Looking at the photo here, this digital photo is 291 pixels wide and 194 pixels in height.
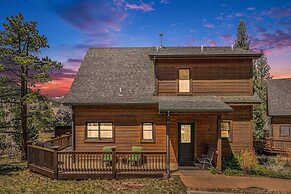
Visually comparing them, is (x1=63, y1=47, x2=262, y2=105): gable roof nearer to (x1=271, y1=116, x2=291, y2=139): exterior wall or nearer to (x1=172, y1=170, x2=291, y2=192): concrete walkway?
(x1=172, y1=170, x2=291, y2=192): concrete walkway

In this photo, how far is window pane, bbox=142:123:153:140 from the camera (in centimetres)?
1685

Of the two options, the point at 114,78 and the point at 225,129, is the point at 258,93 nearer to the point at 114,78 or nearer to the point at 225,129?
the point at 225,129

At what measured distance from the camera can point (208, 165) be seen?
50.9ft

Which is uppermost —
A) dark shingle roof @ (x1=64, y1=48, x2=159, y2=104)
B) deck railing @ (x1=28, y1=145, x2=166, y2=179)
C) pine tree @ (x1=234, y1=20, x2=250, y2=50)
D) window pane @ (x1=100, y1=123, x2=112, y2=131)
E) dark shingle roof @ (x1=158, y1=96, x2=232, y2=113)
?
pine tree @ (x1=234, y1=20, x2=250, y2=50)

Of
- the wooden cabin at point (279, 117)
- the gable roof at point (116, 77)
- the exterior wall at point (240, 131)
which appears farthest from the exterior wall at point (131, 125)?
the wooden cabin at point (279, 117)

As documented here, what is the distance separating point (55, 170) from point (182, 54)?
33.9 feet

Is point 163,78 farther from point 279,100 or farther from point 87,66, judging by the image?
point 279,100

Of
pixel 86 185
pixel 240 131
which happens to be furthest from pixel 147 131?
pixel 240 131

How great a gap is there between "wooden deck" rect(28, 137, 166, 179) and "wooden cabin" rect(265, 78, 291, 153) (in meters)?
12.5

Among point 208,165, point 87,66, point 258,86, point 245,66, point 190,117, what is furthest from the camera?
point 258,86

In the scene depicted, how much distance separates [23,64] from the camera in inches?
712

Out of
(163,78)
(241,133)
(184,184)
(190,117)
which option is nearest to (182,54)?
(163,78)

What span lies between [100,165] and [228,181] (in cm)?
675

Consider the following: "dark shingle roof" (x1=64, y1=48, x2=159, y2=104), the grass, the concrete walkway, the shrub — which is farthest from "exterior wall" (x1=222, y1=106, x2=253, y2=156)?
"dark shingle roof" (x1=64, y1=48, x2=159, y2=104)
